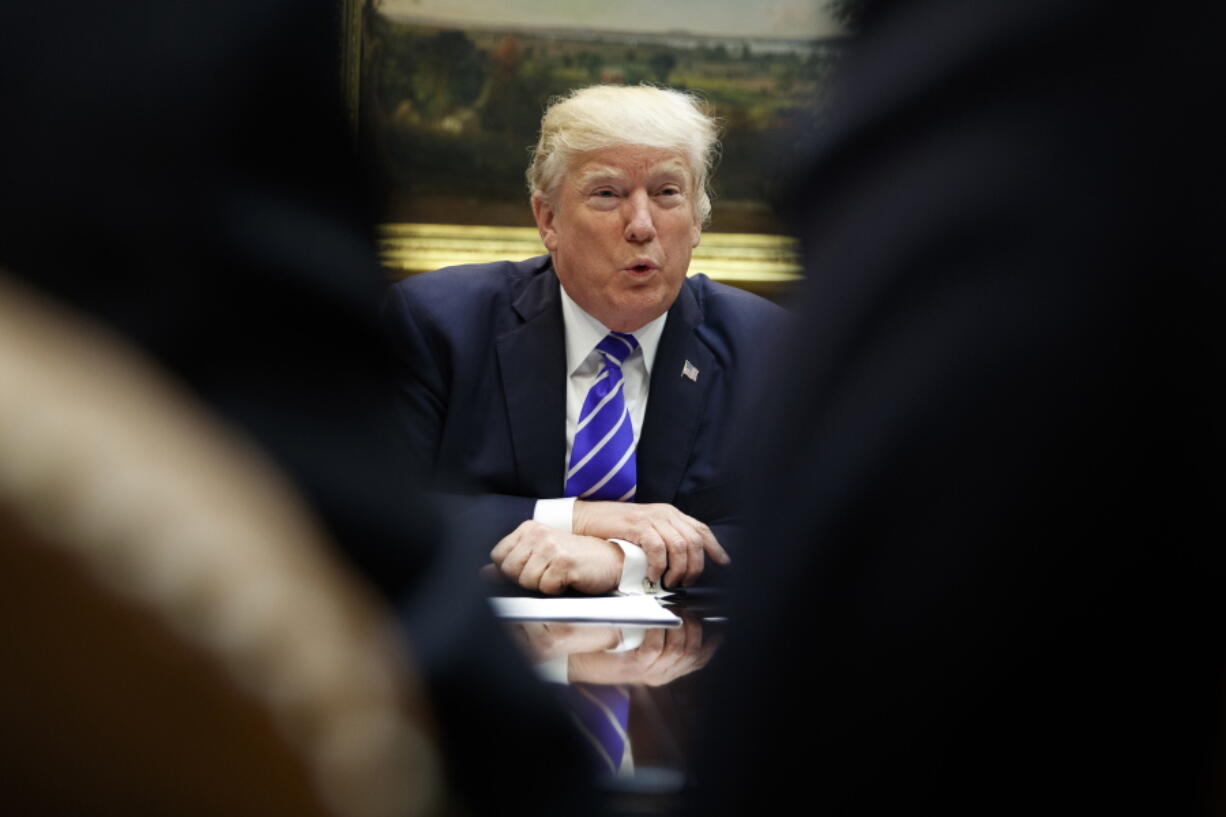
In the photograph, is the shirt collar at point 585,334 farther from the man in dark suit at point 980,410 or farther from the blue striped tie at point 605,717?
the man in dark suit at point 980,410

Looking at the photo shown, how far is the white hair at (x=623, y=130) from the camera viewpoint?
271cm

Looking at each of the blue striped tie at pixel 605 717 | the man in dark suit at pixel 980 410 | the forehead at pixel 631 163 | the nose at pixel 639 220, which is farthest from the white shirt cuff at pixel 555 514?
the man in dark suit at pixel 980 410

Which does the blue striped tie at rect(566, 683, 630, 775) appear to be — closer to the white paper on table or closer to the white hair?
the white paper on table

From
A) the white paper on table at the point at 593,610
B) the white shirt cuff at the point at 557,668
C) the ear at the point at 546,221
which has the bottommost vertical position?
the white paper on table at the point at 593,610

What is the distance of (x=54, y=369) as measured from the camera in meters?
0.37

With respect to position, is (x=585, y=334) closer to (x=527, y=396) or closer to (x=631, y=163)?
(x=527, y=396)

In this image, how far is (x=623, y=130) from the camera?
8.89 ft

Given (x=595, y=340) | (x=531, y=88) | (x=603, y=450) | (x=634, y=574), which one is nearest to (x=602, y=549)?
(x=634, y=574)

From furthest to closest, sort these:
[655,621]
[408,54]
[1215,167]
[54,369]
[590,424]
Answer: [408,54] → [590,424] → [655,621] → [1215,167] → [54,369]

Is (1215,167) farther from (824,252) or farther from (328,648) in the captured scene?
(328,648)

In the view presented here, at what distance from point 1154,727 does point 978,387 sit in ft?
0.61

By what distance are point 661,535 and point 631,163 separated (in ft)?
3.26

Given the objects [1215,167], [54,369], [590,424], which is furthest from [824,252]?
[590,424]

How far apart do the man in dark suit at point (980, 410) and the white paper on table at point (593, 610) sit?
1076 mm
